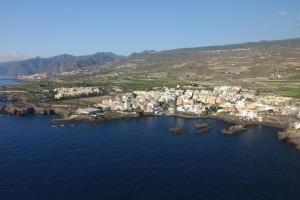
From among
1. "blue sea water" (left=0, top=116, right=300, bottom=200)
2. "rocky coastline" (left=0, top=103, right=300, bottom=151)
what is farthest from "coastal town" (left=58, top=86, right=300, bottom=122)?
"blue sea water" (left=0, top=116, right=300, bottom=200)

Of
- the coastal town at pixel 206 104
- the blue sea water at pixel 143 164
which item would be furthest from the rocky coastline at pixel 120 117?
the blue sea water at pixel 143 164

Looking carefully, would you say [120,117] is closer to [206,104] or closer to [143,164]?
[206,104]

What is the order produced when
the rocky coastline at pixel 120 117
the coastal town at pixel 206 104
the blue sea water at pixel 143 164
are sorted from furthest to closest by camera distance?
the coastal town at pixel 206 104, the rocky coastline at pixel 120 117, the blue sea water at pixel 143 164

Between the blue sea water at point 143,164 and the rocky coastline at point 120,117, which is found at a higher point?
the rocky coastline at point 120,117

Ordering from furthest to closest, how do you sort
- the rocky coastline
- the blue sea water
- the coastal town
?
the coastal town < the rocky coastline < the blue sea water

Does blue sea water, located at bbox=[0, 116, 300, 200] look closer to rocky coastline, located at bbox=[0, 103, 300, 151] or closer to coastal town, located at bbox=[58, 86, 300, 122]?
rocky coastline, located at bbox=[0, 103, 300, 151]

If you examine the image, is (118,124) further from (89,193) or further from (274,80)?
(274,80)

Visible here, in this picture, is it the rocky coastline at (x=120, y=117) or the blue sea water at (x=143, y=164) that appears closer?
the blue sea water at (x=143, y=164)

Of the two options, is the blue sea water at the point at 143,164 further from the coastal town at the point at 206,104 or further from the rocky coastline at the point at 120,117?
the coastal town at the point at 206,104
